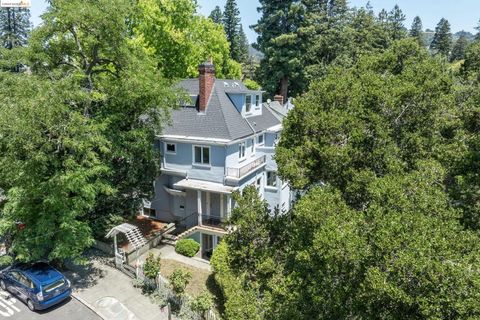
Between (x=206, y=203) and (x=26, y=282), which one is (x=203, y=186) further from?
(x=26, y=282)

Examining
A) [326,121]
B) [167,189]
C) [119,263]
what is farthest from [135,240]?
[326,121]

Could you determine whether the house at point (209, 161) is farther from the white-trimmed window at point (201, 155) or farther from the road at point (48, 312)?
the road at point (48, 312)

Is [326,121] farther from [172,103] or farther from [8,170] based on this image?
[8,170]

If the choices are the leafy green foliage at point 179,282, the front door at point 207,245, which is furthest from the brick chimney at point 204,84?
the leafy green foliage at point 179,282

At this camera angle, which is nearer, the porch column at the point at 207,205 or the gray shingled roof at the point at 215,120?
the gray shingled roof at the point at 215,120

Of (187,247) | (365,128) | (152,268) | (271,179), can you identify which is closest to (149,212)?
(187,247)

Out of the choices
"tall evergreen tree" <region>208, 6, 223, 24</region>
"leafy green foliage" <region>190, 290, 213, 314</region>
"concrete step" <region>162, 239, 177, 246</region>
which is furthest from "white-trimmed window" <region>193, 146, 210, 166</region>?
"tall evergreen tree" <region>208, 6, 223, 24</region>

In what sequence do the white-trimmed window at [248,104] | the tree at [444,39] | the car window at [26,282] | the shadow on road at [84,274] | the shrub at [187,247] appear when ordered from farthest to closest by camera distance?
the tree at [444,39], the white-trimmed window at [248,104], the shrub at [187,247], the shadow on road at [84,274], the car window at [26,282]
